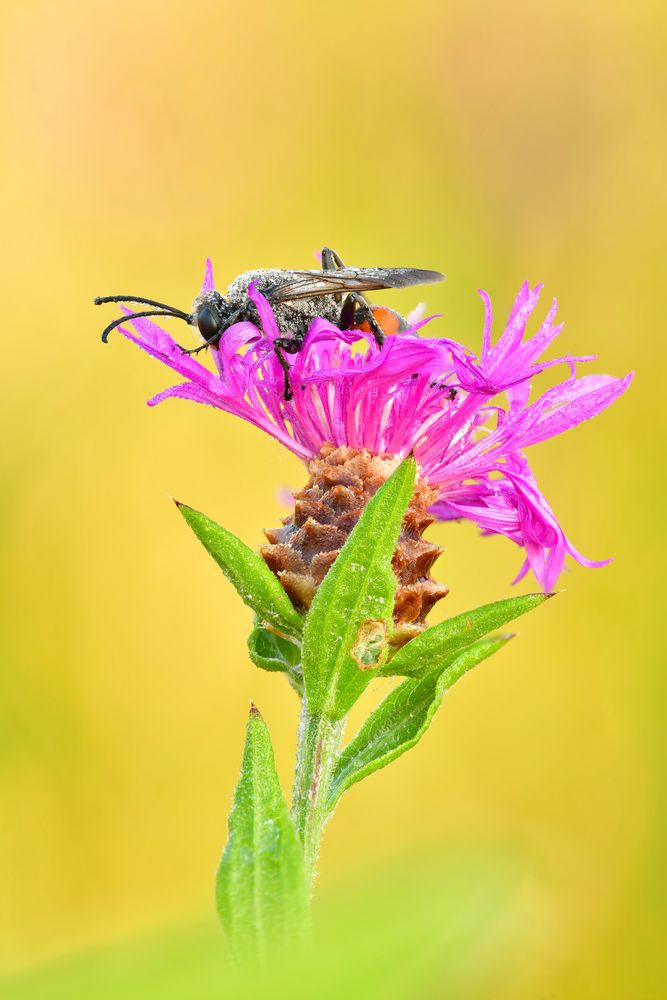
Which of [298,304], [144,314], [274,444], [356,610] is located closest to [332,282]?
[298,304]

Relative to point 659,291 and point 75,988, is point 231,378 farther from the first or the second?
point 659,291

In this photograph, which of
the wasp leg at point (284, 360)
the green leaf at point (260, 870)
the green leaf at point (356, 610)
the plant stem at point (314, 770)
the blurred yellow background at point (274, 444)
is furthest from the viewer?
the blurred yellow background at point (274, 444)

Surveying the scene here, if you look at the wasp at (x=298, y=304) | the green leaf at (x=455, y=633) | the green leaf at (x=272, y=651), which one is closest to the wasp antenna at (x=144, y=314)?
the wasp at (x=298, y=304)

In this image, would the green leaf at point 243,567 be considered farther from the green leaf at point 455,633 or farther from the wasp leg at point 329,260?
the wasp leg at point 329,260

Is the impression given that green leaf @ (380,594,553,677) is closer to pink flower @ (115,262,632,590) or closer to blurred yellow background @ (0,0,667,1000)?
pink flower @ (115,262,632,590)

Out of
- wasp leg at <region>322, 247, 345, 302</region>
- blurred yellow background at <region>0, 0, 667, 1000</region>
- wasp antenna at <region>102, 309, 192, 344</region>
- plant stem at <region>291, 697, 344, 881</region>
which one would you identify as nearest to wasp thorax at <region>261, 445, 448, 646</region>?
plant stem at <region>291, 697, 344, 881</region>

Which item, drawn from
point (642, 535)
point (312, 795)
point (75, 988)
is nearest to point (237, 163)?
point (642, 535)

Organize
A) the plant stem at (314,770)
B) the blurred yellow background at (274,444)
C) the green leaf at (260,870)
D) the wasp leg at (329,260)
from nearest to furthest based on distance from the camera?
the green leaf at (260,870), the plant stem at (314,770), the wasp leg at (329,260), the blurred yellow background at (274,444)
